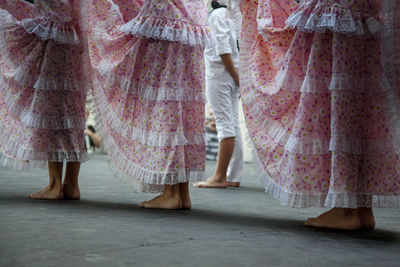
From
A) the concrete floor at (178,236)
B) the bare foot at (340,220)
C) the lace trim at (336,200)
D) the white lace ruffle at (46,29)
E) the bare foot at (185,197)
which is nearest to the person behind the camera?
the concrete floor at (178,236)

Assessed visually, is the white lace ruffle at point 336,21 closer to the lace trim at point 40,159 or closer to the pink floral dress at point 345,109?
the pink floral dress at point 345,109

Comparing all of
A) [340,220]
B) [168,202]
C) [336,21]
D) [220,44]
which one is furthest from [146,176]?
[220,44]

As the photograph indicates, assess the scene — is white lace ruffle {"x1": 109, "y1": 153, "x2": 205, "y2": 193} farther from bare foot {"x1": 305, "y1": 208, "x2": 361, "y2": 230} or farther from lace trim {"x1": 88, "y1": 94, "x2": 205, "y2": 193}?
bare foot {"x1": 305, "y1": 208, "x2": 361, "y2": 230}

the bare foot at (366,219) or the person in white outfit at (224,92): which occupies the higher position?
the person in white outfit at (224,92)

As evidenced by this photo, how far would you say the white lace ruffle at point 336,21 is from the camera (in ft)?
8.46

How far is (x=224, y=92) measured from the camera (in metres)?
5.08

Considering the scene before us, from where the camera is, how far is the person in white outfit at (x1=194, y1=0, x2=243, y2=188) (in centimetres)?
501

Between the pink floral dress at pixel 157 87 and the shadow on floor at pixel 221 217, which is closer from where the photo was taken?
the shadow on floor at pixel 221 217

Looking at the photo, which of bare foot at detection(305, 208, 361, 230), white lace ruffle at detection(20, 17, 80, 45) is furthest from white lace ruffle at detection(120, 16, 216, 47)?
bare foot at detection(305, 208, 361, 230)

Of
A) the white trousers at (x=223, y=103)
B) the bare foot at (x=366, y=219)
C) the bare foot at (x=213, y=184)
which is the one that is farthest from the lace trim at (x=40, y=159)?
the bare foot at (x=366, y=219)

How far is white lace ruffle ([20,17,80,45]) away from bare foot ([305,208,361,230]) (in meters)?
1.93

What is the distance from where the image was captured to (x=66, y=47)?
3.63 m

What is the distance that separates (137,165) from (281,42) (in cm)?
112

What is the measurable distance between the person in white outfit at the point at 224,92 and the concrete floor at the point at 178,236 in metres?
1.28
